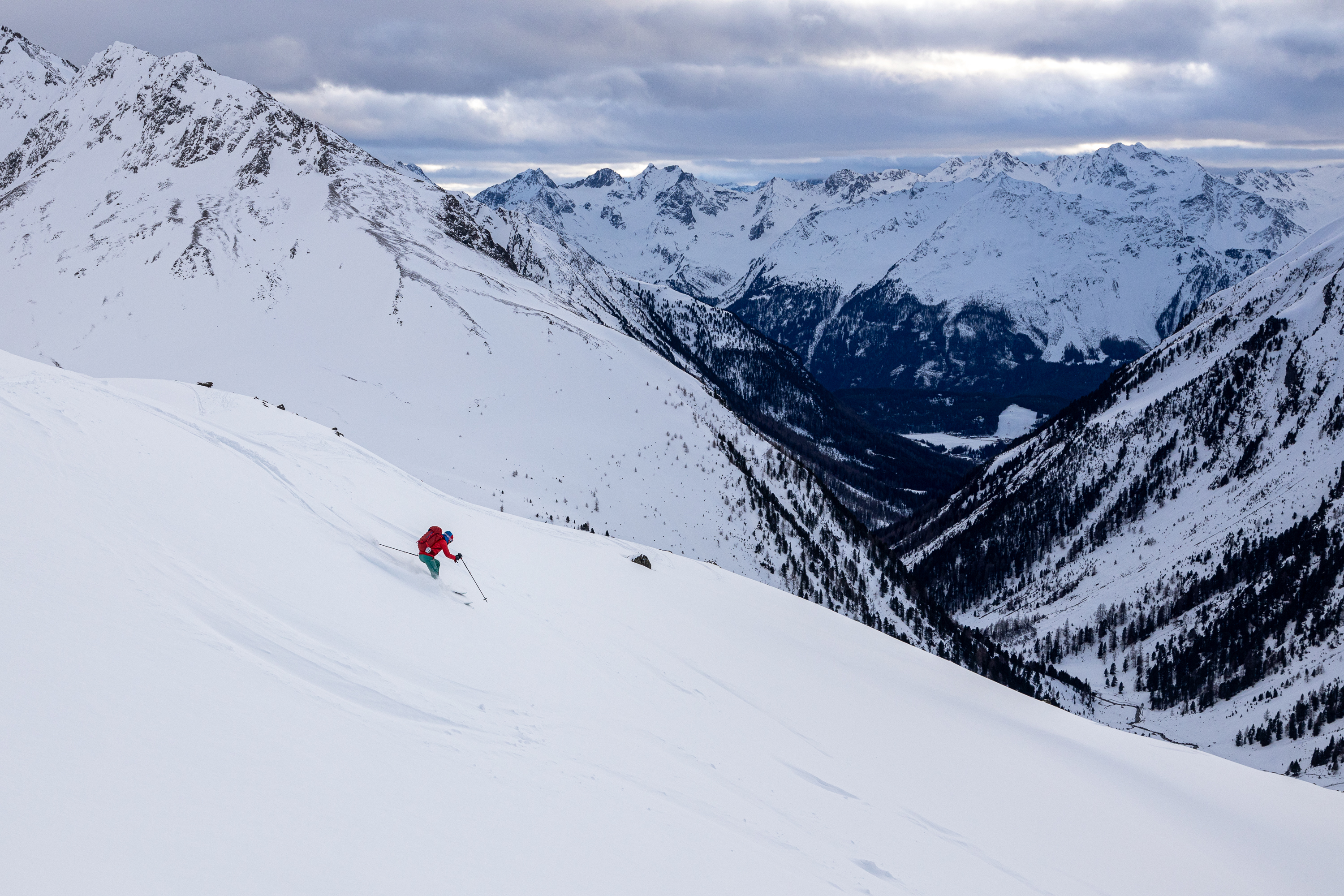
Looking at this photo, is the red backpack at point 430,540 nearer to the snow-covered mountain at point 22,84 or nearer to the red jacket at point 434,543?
the red jacket at point 434,543

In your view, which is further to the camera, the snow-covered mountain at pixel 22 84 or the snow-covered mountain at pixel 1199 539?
the snow-covered mountain at pixel 22 84

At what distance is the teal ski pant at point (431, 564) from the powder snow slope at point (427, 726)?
0.90 feet

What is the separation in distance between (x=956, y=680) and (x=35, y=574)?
93.7 ft

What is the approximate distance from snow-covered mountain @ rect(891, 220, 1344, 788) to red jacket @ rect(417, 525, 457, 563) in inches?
3563

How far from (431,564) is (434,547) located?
0.38m

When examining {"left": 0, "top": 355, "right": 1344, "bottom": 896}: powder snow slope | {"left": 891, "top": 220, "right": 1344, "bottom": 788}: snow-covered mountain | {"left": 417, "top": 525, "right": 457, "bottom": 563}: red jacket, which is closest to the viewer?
{"left": 0, "top": 355, "right": 1344, "bottom": 896}: powder snow slope

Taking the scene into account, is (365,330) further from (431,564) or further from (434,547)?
(431,564)

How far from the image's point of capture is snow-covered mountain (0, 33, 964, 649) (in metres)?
60.4

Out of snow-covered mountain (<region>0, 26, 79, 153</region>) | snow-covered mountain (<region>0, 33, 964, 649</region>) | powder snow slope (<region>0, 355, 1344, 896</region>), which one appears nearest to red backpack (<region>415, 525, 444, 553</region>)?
powder snow slope (<region>0, 355, 1344, 896</region>)

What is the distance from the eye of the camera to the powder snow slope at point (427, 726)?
7984mm

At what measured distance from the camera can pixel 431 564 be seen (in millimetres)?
16734

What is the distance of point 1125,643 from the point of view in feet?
395

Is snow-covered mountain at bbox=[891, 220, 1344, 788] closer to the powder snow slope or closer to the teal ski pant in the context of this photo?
the powder snow slope

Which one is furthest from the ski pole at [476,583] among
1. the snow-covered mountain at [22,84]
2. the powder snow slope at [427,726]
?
the snow-covered mountain at [22,84]
